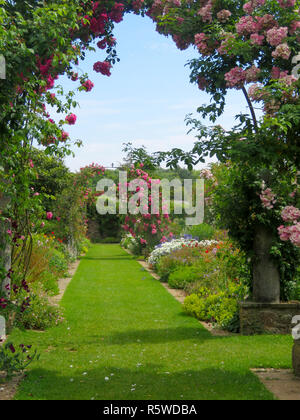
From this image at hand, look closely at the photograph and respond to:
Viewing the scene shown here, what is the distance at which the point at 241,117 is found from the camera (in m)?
5.42

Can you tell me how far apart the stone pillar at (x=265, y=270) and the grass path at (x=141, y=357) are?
1.85ft

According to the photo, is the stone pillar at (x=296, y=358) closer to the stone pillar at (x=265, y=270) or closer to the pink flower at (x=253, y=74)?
the stone pillar at (x=265, y=270)

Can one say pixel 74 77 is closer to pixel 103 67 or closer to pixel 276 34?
pixel 103 67

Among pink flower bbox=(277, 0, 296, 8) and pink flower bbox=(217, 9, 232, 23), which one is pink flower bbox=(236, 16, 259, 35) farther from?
pink flower bbox=(217, 9, 232, 23)

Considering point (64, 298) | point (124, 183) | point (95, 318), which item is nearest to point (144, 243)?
point (124, 183)

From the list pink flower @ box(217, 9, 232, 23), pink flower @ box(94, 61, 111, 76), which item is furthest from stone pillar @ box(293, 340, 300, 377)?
pink flower @ box(94, 61, 111, 76)

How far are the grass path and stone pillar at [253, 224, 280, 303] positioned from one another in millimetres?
563

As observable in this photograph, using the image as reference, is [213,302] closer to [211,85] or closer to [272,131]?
[211,85]

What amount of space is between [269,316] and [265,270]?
0.62 m

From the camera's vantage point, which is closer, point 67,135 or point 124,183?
point 67,135

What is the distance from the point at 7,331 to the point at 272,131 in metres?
4.45

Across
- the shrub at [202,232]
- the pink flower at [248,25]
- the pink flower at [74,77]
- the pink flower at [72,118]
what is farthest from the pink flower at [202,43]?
the shrub at [202,232]

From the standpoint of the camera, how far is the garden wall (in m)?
6.53

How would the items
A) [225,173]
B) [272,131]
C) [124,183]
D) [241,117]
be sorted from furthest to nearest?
1. [124,183]
2. [225,173]
3. [241,117]
4. [272,131]
